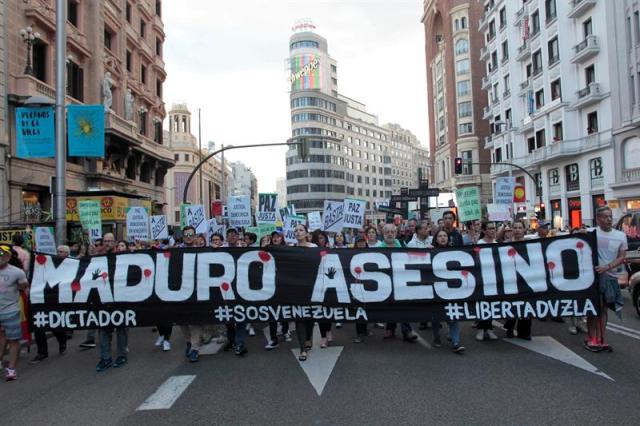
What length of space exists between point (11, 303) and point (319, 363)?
13.4ft

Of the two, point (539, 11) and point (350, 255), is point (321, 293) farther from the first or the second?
point (539, 11)

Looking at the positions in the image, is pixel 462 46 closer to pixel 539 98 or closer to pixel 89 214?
pixel 539 98

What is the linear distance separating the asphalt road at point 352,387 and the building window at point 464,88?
6047 cm

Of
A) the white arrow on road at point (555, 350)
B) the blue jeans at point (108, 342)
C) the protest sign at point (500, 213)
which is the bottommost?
the white arrow on road at point (555, 350)

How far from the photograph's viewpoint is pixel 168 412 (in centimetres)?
475

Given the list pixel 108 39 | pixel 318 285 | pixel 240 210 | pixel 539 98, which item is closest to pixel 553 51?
pixel 539 98

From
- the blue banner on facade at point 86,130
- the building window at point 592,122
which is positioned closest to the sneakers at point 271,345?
the blue banner on facade at point 86,130

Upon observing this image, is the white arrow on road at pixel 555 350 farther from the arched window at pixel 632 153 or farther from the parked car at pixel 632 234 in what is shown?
the arched window at pixel 632 153

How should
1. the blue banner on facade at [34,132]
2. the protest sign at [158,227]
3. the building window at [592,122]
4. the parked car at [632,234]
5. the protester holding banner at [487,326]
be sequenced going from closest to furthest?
the protester holding banner at [487,326]
the parked car at [632,234]
the blue banner on facade at [34,132]
the protest sign at [158,227]
the building window at [592,122]

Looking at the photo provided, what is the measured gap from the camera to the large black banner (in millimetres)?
6762

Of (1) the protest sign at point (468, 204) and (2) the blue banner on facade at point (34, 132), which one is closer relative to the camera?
(2) the blue banner on facade at point (34, 132)

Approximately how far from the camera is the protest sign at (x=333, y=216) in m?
13.2

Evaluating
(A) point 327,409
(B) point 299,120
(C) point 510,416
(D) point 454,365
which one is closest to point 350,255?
(D) point 454,365

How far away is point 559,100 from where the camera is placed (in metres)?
36.7
